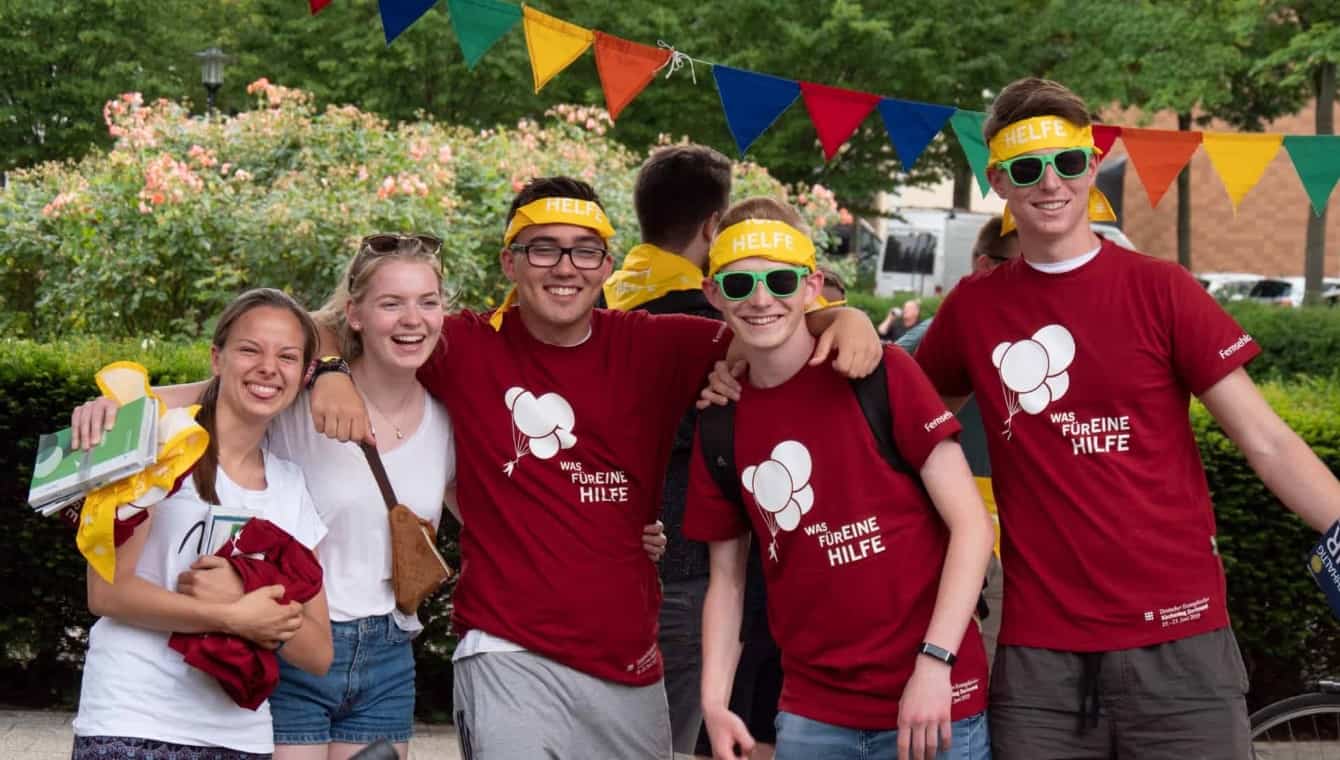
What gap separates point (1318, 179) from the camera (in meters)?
5.49

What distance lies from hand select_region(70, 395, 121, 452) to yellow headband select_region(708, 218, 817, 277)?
53.5 inches

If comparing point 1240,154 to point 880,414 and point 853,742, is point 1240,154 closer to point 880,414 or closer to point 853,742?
point 880,414

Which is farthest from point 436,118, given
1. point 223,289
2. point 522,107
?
point 223,289

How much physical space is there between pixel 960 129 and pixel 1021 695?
3.08 meters

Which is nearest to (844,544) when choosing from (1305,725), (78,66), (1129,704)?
(1129,704)

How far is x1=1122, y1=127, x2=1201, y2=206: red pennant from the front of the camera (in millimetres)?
5629

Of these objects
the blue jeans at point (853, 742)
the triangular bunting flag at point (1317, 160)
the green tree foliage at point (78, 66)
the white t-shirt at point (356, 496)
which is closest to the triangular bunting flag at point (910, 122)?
the triangular bunting flag at point (1317, 160)

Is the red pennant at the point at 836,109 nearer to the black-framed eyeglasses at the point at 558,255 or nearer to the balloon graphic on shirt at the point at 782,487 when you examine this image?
the black-framed eyeglasses at the point at 558,255

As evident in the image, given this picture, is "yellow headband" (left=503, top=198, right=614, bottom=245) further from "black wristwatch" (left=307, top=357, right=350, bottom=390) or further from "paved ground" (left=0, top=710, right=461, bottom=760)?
"paved ground" (left=0, top=710, right=461, bottom=760)

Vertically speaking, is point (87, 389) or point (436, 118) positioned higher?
point (436, 118)

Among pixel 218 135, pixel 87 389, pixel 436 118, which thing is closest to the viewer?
pixel 87 389

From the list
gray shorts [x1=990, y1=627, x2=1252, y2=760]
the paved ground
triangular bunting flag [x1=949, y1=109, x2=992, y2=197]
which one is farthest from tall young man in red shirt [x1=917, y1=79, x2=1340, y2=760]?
the paved ground

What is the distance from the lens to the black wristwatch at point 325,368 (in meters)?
3.62

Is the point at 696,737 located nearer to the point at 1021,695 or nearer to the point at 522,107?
the point at 1021,695
